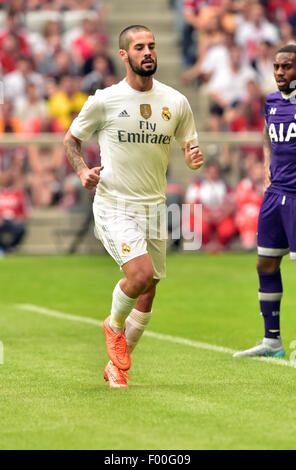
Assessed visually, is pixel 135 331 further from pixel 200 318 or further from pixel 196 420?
pixel 200 318

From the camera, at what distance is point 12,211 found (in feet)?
65.9

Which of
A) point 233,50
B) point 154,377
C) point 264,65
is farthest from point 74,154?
point 264,65

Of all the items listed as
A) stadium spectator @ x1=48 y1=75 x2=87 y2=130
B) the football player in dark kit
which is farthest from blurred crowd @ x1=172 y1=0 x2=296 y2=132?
the football player in dark kit

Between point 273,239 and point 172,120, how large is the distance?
174 centimetres

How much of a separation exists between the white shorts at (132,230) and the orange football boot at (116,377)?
71 centimetres

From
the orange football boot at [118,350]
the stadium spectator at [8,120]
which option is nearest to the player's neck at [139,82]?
the orange football boot at [118,350]

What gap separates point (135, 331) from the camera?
791 centimetres

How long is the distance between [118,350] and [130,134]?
1497 mm

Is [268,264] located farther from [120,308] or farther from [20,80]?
[20,80]

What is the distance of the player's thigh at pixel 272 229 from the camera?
898 cm

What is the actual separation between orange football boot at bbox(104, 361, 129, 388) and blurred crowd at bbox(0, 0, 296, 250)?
12.6m

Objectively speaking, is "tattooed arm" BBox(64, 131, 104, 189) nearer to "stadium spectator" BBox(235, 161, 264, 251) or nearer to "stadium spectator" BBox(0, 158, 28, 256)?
"stadium spectator" BBox(0, 158, 28, 256)

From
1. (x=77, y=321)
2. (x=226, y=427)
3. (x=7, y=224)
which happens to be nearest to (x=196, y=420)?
(x=226, y=427)
